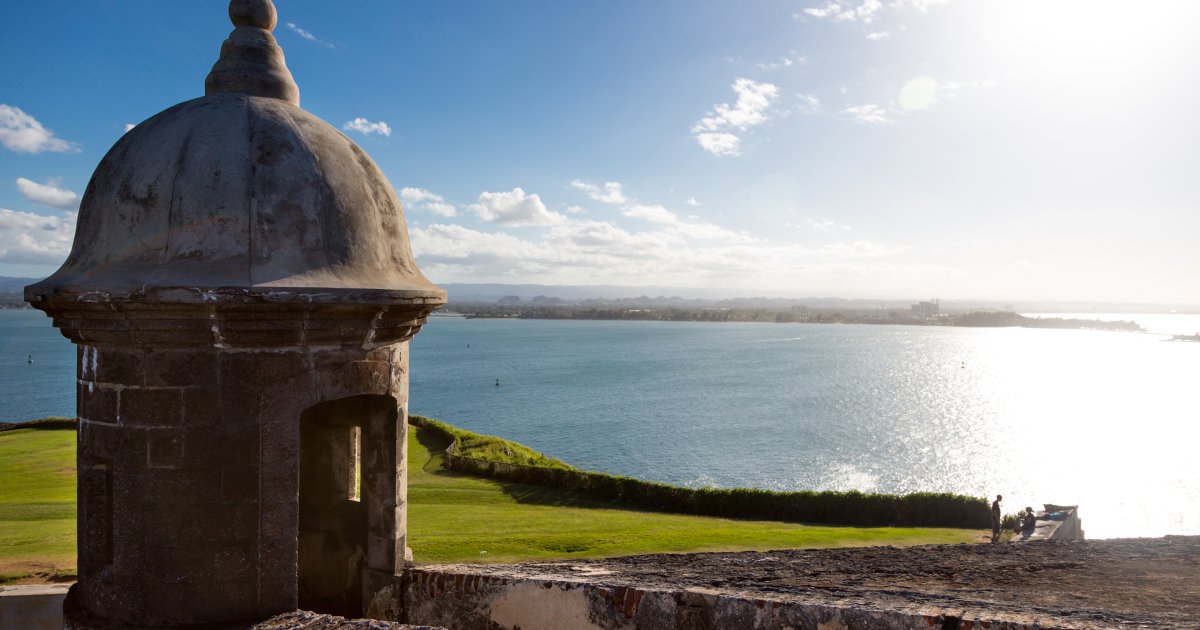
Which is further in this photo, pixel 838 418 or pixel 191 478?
pixel 838 418

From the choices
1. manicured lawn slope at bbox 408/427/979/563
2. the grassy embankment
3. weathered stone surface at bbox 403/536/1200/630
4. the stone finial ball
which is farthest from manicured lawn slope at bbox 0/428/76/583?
the stone finial ball

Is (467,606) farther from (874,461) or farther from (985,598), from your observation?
(874,461)

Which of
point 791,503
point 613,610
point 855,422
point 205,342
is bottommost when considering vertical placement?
point 855,422

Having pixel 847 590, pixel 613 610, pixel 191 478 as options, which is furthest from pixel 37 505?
pixel 847 590

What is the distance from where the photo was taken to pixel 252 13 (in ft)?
17.7

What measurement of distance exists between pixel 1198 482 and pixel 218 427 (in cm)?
5310

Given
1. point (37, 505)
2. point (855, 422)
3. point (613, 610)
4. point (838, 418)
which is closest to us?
point (613, 610)

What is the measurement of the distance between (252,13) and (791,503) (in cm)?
2561

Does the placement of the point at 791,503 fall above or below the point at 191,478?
below

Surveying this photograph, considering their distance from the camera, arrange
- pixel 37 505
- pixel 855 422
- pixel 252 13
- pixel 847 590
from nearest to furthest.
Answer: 1. pixel 847 590
2. pixel 252 13
3. pixel 37 505
4. pixel 855 422

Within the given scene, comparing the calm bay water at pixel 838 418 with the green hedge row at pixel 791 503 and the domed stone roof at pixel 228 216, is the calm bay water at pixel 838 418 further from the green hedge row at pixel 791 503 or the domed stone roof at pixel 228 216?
the domed stone roof at pixel 228 216

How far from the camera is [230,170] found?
14.7 feet

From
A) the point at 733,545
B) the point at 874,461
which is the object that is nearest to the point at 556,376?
the point at 874,461

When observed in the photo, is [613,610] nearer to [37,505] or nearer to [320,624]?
[320,624]
